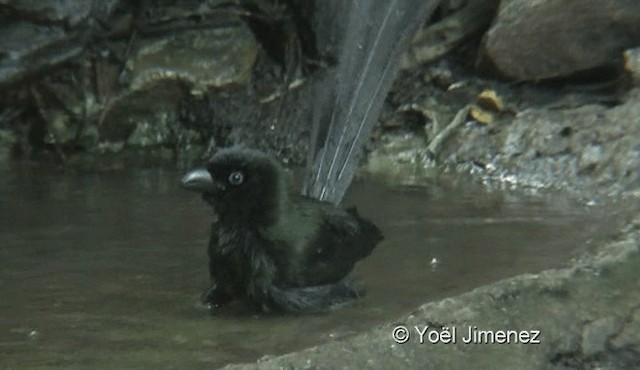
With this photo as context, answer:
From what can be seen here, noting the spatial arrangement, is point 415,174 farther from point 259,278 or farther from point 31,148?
point 259,278

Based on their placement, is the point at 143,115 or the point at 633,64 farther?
the point at 143,115

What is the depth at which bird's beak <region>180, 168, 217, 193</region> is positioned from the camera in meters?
4.72

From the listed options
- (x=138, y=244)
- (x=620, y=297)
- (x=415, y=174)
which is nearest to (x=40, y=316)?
(x=138, y=244)

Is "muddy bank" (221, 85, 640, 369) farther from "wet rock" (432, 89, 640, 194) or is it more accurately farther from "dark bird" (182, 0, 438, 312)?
"wet rock" (432, 89, 640, 194)

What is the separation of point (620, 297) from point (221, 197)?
5.09ft

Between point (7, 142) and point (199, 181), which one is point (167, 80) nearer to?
point (7, 142)

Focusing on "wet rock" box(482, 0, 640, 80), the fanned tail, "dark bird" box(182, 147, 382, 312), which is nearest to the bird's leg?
"dark bird" box(182, 147, 382, 312)

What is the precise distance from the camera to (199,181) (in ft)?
15.5

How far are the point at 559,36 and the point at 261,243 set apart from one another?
12.9 feet

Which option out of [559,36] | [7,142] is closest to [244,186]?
[559,36]

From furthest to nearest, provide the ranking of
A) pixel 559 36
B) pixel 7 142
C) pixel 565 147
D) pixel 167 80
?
1. pixel 167 80
2. pixel 7 142
3. pixel 559 36
4. pixel 565 147

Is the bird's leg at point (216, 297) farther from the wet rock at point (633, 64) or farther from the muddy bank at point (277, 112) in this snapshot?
the wet rock at point (633, 64)

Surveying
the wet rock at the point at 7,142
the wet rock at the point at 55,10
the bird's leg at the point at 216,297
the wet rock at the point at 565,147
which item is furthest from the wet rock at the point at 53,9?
the bird's leg at the point at 216,297

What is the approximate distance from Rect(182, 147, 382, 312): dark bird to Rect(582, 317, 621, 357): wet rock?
1239mm
